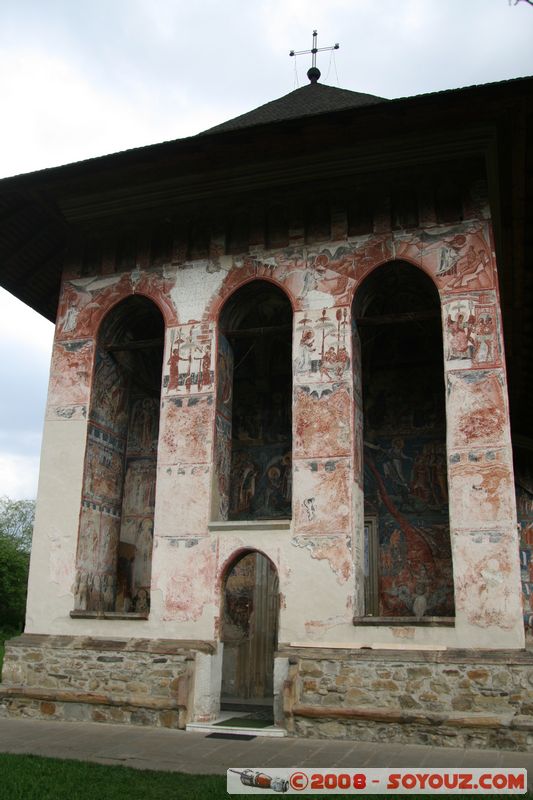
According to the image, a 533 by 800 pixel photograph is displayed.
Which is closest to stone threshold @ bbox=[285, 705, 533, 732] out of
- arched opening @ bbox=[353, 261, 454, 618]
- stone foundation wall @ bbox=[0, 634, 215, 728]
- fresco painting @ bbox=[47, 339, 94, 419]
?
stone foundation wall @ bbox=[0, 634, 215, 728]

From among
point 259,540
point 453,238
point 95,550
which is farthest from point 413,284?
point 95,550

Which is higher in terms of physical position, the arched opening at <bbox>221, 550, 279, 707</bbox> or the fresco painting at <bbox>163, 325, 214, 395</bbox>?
the fresco painting at <bbox>163, 325, 214, 395</bbox>

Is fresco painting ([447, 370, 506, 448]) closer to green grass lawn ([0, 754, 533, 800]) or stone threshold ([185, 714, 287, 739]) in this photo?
stone threshold ([185, 714, 287, 739])

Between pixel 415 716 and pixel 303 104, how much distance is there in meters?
9.04

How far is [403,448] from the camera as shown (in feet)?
37.4

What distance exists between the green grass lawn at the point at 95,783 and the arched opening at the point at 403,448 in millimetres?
5130

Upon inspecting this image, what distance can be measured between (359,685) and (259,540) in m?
2.03

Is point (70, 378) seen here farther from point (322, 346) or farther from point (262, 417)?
point (322, 346)

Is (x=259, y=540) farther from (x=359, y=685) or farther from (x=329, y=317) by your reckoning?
(x=329, y=317)

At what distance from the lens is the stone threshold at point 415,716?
24.8ft

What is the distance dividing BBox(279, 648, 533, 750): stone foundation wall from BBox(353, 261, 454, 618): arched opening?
241cm

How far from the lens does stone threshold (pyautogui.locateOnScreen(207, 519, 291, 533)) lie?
360 inches

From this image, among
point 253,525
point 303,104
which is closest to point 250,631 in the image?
point 253,525

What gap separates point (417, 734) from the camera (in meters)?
7.83
